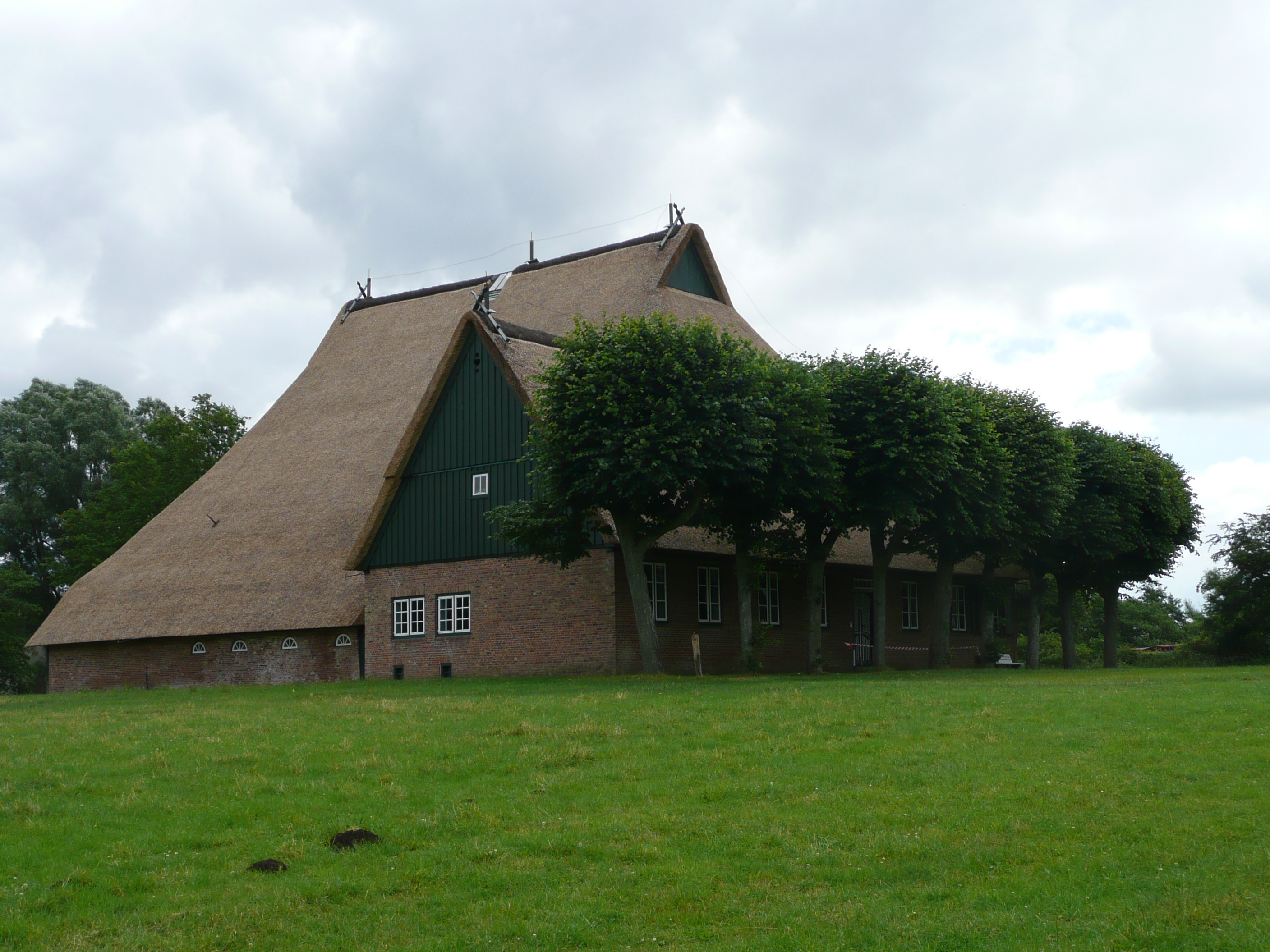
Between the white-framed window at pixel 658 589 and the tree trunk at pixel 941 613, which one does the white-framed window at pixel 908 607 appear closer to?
the tree trunk at pixel 941 613

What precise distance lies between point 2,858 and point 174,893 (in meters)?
1.83

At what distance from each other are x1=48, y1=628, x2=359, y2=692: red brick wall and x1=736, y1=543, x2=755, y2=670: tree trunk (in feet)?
41.9

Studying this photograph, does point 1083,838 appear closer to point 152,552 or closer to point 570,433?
point 570,433

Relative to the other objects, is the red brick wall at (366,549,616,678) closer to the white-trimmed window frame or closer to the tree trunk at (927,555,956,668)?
the tree trunk at (927,555,956,668)

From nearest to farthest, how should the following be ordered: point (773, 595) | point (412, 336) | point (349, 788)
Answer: point (349, 788) → point (773, 595) → point (412, 336)

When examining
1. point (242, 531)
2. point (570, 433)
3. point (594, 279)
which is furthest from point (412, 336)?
point (570, 433)

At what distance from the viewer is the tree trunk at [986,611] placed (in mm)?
43406

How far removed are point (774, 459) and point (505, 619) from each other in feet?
31.7

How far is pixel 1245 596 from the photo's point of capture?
50.4 metres

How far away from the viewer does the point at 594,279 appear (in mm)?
47000

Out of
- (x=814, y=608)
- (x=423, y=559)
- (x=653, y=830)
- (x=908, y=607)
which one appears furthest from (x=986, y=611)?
(x=653, y=830)

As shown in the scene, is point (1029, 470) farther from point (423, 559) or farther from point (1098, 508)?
point (423, 559)

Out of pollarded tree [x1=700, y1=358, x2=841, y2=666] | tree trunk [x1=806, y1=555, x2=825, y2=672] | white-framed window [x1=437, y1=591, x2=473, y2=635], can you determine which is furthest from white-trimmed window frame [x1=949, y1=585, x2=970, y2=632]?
white-framed window [x1=437, y1=591, x2=473, y2=635]

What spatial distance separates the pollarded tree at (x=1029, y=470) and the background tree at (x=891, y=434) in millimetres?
4028
